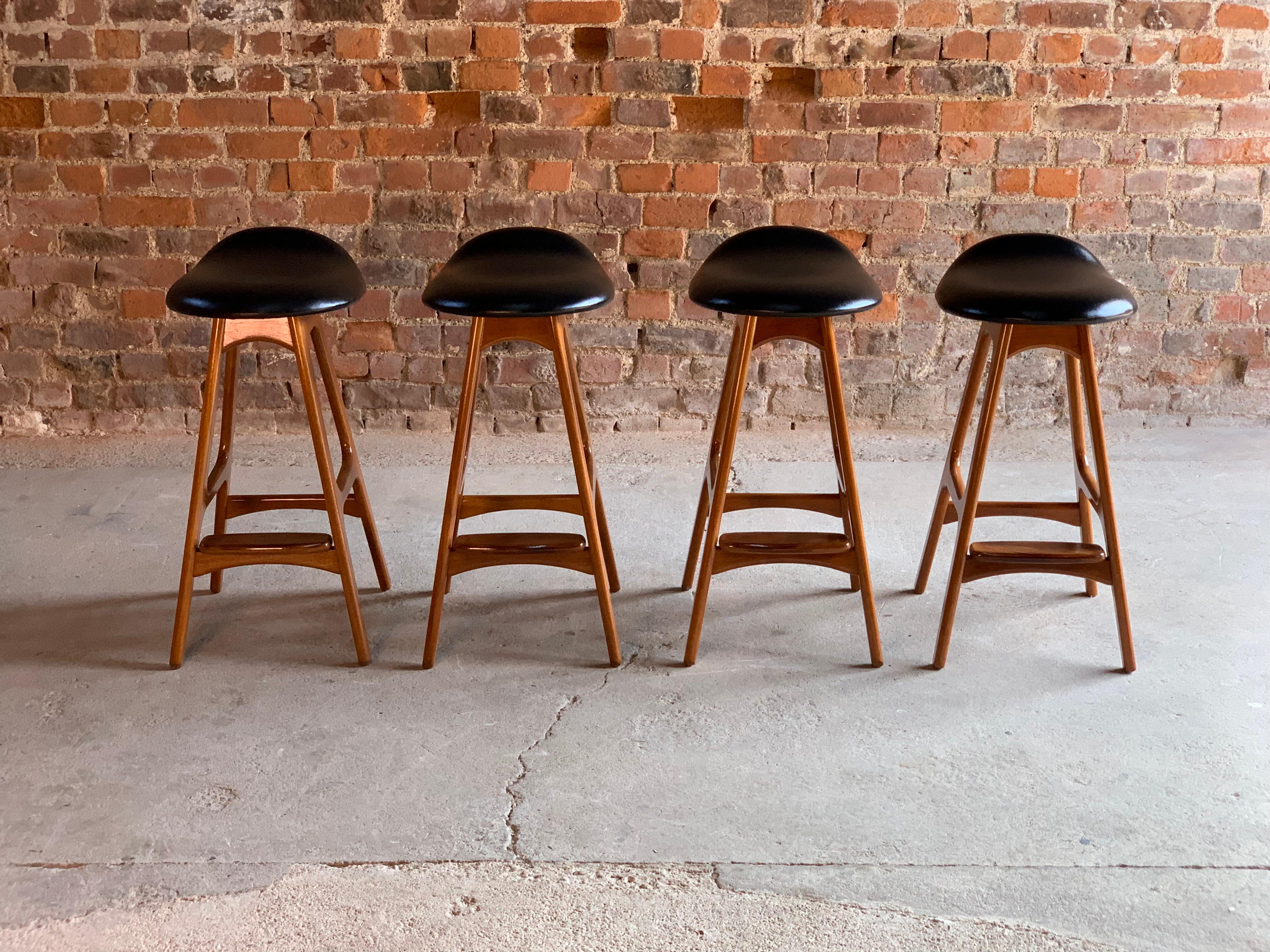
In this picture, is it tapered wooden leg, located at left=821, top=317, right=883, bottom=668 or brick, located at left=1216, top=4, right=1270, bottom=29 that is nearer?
tapered wooden leg, located at left=821, top=317, right=883, bottom=668

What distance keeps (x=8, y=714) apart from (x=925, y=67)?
10.8 feet

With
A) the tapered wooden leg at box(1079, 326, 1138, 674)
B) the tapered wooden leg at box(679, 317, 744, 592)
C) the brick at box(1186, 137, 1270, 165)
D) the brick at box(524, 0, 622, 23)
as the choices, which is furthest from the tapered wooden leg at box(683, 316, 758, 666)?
the brick at box(1186, 137, 1270, 165)

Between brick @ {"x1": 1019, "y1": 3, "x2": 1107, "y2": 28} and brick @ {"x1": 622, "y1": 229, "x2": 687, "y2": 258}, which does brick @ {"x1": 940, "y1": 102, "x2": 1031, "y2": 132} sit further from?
brick @ {"x1": 622, "y1": 229, "x2": 687, "y2": 258}

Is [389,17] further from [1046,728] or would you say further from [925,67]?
[1046,728]

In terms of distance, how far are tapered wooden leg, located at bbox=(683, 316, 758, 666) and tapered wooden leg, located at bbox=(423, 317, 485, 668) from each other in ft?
1.88

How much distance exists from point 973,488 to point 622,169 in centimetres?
194

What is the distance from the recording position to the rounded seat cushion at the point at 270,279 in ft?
8.57

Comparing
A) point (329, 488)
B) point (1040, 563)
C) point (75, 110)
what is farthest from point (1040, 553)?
point (75, 110)

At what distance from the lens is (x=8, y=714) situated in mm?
2580

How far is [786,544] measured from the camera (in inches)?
112

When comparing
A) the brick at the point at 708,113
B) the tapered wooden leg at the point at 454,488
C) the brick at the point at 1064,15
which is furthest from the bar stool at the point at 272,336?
the brick at the point at 1064,15

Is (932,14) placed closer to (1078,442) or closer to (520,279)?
(1078,442)

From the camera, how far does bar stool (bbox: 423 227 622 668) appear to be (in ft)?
8.55

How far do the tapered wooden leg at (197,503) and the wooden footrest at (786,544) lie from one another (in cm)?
119
